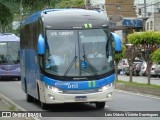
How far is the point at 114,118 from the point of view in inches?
575

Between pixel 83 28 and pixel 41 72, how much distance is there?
1.97m

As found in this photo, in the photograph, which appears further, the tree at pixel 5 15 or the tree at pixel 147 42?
the tree at pixel 147 42

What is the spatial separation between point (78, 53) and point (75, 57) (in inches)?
7.0

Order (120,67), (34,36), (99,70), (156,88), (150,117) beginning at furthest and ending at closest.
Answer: (120,67) → (156,88) → (34,36) → (99,70) → (150,117)

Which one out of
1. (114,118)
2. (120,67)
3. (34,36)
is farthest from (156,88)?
(120,67)

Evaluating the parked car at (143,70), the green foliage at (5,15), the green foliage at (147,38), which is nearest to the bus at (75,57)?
the green foliage at (5,15)

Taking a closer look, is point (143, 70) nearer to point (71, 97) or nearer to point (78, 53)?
point (78, 53)

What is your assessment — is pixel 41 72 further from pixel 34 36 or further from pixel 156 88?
pixel 156 88

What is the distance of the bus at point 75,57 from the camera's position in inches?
625

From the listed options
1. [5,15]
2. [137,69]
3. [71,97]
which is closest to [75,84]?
[71,97]

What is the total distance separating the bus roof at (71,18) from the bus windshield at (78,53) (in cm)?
24

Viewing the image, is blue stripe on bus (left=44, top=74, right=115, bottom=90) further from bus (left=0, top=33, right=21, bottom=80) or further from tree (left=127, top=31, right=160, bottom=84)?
bus (left=0, top=33, right=21, bottom=80)

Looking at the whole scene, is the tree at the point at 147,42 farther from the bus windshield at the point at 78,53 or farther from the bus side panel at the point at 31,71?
the bus windshield at the point at 78,53

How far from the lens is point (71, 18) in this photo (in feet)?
54.6
